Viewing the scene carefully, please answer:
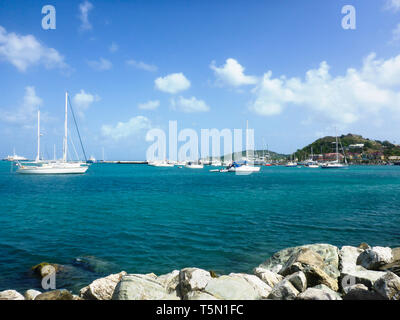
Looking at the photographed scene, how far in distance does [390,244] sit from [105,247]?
54.2 ft

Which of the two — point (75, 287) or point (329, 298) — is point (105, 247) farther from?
point (329, 298)

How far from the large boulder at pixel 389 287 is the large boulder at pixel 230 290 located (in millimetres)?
3128

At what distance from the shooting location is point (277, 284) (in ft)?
24.7

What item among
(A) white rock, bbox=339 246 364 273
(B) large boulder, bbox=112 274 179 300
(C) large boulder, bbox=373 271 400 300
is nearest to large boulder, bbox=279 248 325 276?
(A) white rock, bbox=339 246 364 273

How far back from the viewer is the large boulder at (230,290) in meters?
6.62

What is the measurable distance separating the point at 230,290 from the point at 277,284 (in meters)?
1.64

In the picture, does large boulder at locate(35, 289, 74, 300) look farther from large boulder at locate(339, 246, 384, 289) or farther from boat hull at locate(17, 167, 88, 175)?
boat hull at locate(17, 167, 88, 175)

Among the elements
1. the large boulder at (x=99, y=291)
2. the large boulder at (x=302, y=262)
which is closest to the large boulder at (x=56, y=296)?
the large boulder at (x=99, y=291)

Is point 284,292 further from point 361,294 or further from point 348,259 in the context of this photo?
point 348,259

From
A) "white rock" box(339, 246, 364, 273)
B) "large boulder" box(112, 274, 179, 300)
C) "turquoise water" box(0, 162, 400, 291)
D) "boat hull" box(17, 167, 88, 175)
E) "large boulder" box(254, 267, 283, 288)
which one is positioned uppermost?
"boat hull" box(17, 167, 88, 175)

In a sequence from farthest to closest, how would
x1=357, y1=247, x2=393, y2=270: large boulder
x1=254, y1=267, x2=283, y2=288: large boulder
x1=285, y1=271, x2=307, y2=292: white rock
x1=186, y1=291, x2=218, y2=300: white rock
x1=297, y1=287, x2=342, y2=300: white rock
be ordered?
1. x1=357, y1=247, x2=393, y2=270: large boulder
2. x1=254, y1=267, x2=283, y2=288: large boulder
3. x1=285, y1=271, x2=307, y2=292: white rock
4. x1=186, y1=291, x2=218, y2=300: white rock
5. x1=297, y1=287, x2=342, y2=300: white rock

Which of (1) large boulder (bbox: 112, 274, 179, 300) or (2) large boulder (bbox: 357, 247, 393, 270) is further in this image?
(2) large boulder (bbox: 357, 247, 393, 270)

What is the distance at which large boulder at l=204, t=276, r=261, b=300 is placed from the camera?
6.62m
